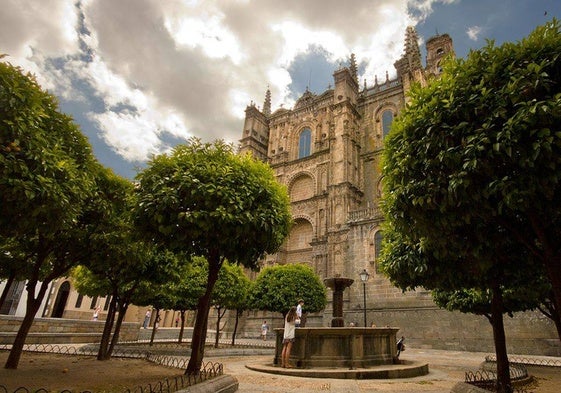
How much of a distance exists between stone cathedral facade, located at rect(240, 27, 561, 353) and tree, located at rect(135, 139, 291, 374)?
15428mm

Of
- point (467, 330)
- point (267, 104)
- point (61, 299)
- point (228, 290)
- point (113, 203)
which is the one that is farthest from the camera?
point (267, 104)

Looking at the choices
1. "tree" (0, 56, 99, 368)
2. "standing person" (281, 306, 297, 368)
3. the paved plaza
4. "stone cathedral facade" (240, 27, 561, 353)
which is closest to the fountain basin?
"standing person" (281, 306, 297, 368)

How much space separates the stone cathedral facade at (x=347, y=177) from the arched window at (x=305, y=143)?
0.13m

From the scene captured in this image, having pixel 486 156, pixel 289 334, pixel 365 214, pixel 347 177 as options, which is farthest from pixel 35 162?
pixel 347 177

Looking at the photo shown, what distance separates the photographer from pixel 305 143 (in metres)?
40.1

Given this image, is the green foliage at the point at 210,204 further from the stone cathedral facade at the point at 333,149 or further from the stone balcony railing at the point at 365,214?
the stone cathedral facade at the point at 333,149

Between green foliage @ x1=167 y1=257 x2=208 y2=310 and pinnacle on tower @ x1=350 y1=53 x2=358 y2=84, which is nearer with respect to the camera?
green foliage @ x1=167 y1=257 x2=208 y2=310

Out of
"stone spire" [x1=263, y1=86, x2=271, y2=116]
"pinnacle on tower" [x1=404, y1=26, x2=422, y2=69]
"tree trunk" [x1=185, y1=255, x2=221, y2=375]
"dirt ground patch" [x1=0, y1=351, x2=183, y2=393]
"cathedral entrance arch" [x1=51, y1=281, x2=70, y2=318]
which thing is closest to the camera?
"dirt ground patch" [x1=0, y1=351, x2=183, y2=393]

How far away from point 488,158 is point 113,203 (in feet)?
25.9

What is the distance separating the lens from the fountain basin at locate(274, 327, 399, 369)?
9578mm

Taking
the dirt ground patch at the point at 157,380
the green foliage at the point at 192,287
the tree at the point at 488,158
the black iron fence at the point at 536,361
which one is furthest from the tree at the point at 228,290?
the tree at the point at 488,158

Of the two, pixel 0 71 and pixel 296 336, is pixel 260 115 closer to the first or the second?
pixel 296 336

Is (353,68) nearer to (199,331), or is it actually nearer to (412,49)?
(412,49)

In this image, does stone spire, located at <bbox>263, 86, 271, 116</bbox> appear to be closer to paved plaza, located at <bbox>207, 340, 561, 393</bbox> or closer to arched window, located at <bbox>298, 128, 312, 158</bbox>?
arched window, located at <bbox>298, 128, 312, 158</bbox>
